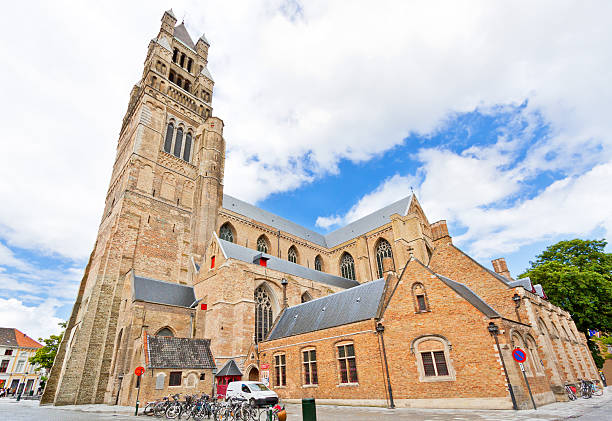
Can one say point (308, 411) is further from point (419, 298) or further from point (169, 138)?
point (169, 138)

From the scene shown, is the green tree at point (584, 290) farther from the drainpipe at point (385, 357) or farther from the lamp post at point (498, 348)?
the drainpipe at point (385, 357)

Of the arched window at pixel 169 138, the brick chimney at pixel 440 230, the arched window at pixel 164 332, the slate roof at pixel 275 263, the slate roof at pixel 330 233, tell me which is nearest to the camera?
the brick chimney at pixel 440 230

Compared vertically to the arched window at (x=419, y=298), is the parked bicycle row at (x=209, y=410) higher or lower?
lower

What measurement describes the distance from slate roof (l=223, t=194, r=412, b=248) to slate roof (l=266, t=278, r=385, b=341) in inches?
686

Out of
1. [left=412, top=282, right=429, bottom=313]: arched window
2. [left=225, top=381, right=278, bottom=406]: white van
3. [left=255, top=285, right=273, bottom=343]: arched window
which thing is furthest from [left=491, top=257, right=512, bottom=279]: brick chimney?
[left=225, top=381, right=278, bottom=406]: white van

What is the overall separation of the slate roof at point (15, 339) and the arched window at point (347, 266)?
51.6m

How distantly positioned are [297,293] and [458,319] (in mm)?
14900

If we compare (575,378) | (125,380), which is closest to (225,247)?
(125,380)

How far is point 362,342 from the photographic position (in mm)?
14852

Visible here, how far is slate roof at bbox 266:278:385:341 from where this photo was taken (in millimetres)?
16297

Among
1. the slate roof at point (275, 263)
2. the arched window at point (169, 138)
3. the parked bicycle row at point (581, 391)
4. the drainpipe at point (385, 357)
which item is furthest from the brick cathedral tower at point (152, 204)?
the parked bicycle row at point (581, 391)

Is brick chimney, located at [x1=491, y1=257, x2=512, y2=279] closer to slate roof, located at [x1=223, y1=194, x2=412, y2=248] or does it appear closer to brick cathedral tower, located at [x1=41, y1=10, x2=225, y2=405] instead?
slate roof, located at [x1=223, y1=194, x2=412, y2=248]

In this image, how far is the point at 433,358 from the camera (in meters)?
12.8

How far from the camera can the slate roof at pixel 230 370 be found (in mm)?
18906
